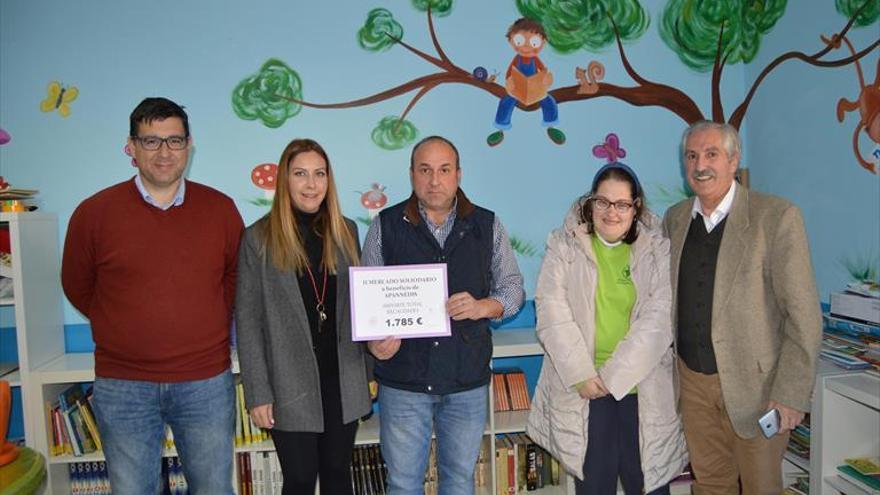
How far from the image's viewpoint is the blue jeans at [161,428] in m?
1.92

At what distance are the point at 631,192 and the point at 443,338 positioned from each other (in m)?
0.83

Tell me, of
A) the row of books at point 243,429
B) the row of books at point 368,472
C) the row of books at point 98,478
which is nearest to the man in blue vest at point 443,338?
the row of books at point 368,472

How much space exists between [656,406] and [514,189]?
5.23ft

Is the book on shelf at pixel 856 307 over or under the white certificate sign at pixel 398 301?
under

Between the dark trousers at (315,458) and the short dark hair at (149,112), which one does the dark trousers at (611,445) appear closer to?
the dark trousers at (315,458)

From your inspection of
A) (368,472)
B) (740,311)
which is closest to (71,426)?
(368,472)

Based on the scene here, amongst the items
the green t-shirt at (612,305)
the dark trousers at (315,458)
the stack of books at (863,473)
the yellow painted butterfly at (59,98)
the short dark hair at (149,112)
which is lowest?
the stack of books at (863,473)

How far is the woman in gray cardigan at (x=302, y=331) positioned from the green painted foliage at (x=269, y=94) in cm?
126

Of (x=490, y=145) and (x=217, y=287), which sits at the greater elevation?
(x=490, y=145)

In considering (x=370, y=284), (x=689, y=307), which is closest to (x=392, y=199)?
(x=370, y=284)

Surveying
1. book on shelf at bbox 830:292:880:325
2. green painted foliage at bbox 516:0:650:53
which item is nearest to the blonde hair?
green painted foliage at bbox 516:0:650:53

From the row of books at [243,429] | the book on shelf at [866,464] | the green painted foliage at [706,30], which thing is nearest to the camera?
the book on shelf at [866,464]

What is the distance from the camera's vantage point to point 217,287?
2008 mm

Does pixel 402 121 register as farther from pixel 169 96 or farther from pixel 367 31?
pixel 169 96
